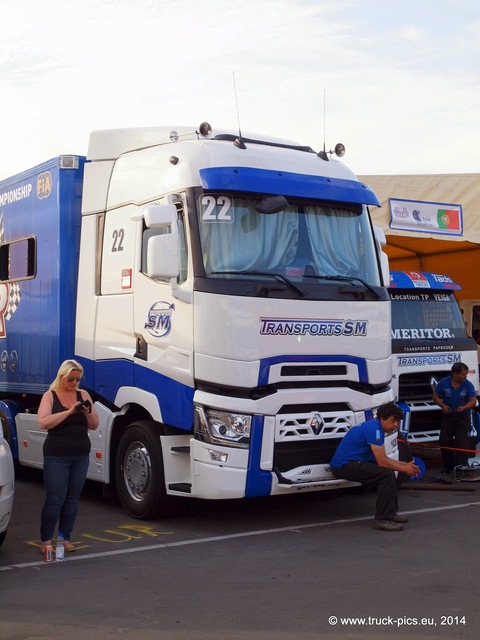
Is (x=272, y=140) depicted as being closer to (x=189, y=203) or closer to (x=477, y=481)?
(x=189, y=203)

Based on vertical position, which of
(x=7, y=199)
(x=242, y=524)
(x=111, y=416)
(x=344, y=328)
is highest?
(x=7, y=199)

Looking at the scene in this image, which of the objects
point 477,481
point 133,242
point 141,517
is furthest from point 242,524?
point 477,481

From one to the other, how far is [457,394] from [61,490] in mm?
6137

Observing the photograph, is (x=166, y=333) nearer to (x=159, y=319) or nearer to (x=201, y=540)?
(x=159, y=319)

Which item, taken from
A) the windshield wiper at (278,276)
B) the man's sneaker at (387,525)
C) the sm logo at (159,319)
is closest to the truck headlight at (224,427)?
the sm logo at (159,319)

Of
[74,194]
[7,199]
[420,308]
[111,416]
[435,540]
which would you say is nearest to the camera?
[435,540]

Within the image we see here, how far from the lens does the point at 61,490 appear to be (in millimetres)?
7805

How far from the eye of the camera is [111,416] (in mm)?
9586

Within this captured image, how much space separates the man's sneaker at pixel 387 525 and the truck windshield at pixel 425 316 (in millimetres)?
4603

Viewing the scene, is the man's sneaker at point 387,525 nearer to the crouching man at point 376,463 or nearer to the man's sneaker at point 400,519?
the crouching man at point 376,463

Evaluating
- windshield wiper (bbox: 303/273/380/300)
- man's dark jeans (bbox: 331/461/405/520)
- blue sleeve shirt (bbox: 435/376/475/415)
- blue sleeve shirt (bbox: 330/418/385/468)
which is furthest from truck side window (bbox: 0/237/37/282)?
blue sleeve shirt (bbox: 435/376/475/415)

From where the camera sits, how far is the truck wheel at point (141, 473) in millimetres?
8969

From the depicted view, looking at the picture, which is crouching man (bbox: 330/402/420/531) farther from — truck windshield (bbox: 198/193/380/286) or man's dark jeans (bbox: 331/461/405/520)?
truck windshield (bbox: 198/193/380/286)

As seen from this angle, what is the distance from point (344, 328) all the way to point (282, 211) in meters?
1.29
